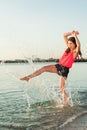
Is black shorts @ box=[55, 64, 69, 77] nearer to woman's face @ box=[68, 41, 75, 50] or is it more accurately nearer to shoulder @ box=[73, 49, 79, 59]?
shoulder @ box=[73, 49, 79, 59]

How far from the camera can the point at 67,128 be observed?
8.63m

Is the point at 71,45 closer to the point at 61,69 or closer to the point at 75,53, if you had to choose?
the point at 75,53

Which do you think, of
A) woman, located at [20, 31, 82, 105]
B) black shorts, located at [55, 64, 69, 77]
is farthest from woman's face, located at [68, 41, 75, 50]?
black shorts, located at [55, 64, 69, 77]

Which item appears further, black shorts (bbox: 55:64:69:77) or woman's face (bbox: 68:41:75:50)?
black shorts (bbox: 55:64:69:77)

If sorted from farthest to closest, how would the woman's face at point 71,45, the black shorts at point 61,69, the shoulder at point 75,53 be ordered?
the black shorts at point 61,69
the woman's face at point 71,45
the shoulder at point 75,53

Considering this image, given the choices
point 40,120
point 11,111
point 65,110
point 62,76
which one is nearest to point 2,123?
point 40,120

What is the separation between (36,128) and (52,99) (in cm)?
625

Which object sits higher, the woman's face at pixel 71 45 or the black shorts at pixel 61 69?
the woman's face at pixel 71 45

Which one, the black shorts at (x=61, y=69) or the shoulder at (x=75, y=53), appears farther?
the black shorts at (x=61, y=69)

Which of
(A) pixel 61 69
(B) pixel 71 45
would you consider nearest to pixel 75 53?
(B) pixel 71 45

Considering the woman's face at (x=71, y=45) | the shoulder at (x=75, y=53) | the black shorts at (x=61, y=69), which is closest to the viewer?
the shoulder at (x=75, y=53)

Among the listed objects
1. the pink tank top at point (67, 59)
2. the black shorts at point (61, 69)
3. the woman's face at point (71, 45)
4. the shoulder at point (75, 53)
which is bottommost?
the black shorts at point (61, 69)

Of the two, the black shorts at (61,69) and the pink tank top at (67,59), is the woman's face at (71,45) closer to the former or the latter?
the pink tank top at (67,59)

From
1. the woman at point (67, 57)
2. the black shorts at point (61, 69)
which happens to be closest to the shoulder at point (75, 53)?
the woman at point (67, 57)
